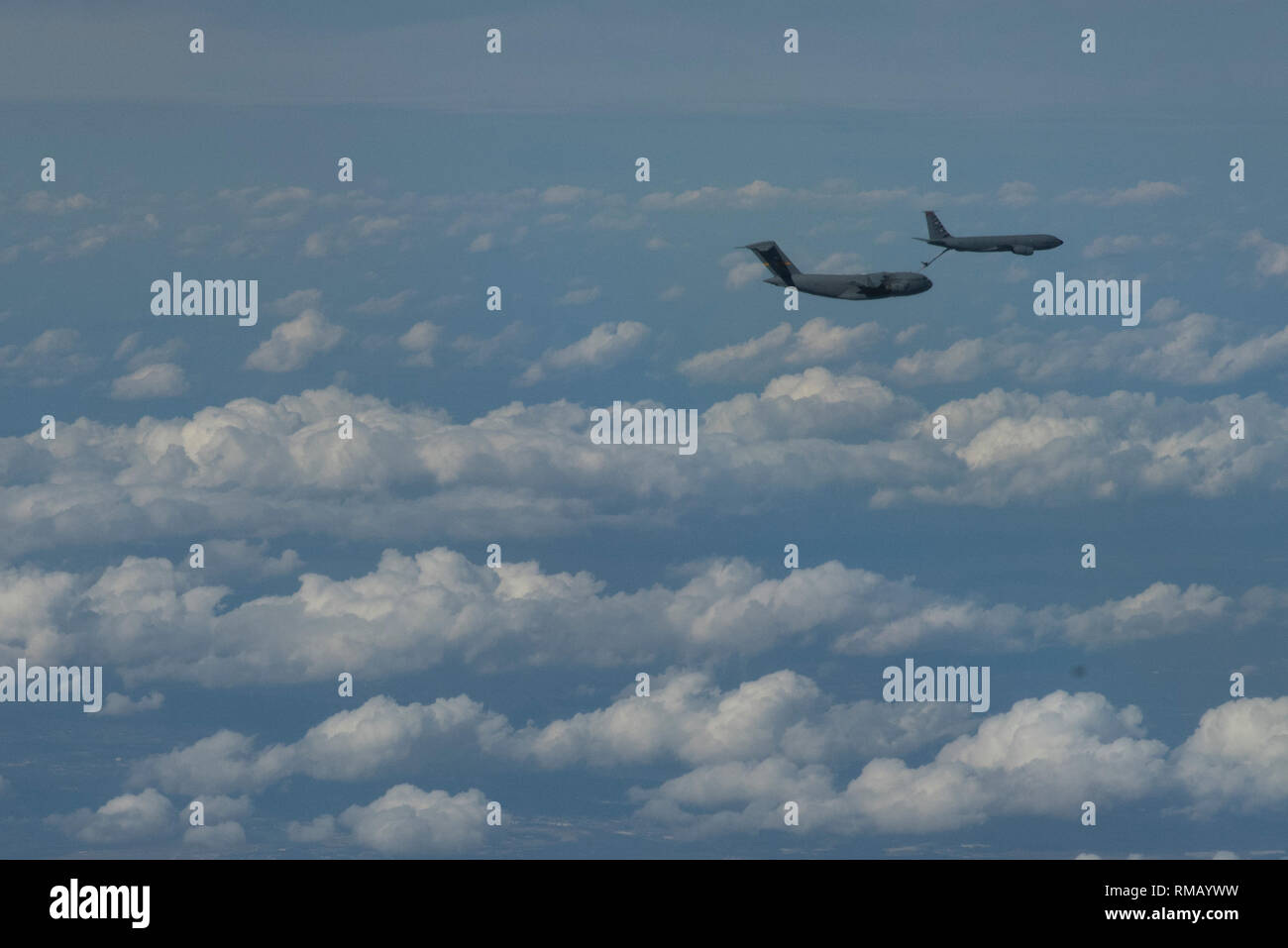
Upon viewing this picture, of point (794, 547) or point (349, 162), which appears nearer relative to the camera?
Answer: point (794, 547)

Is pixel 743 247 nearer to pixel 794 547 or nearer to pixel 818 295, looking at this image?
pixel 818 295

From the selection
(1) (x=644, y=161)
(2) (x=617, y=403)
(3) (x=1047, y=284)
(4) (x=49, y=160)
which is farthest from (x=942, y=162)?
(4) (x=49, y=160)

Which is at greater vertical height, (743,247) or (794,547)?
(743,247)
